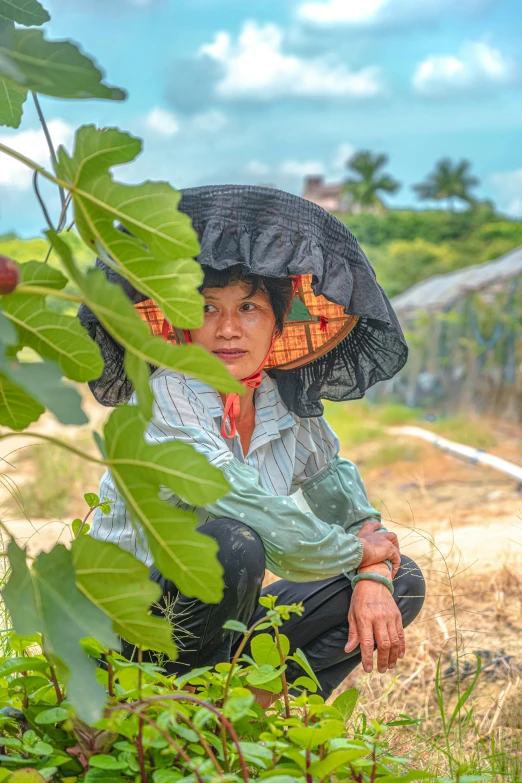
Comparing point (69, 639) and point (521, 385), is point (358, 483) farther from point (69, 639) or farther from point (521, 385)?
point (521, 385)

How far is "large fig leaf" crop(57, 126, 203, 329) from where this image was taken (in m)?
0.98

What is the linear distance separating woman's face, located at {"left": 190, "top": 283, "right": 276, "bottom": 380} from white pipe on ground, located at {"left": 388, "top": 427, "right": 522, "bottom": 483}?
5067 mm

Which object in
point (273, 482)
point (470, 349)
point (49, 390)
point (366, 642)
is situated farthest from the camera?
point (470, 349)

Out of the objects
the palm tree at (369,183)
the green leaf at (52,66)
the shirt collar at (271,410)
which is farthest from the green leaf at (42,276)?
the palm tree at (369,183)

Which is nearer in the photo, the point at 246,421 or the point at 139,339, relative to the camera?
the point at 139,339

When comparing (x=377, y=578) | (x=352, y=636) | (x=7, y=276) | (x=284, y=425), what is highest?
(x=7, y=276)

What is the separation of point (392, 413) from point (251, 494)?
33.1 ft

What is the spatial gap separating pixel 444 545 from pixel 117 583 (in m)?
3.48

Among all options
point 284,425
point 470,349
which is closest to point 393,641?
point 284,425

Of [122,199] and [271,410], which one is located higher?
[122,199]

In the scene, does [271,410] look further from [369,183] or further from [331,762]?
[369,183]

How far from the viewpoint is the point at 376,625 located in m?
2.08

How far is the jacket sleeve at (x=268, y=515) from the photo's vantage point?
1.99 meters

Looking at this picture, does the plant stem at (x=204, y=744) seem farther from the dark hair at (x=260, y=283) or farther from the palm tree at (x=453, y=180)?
the palm tree at (x=453, y=180)
